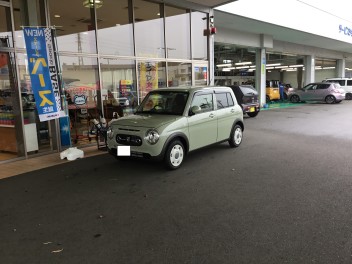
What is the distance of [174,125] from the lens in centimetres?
565

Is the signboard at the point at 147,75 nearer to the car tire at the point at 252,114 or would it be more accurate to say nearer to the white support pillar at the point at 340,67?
the car tire at the point at 252,114

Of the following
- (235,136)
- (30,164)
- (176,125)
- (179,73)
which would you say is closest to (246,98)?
(179,73)

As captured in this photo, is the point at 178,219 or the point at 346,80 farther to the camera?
the point at 346,80

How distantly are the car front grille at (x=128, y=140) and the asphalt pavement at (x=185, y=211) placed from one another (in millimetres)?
565

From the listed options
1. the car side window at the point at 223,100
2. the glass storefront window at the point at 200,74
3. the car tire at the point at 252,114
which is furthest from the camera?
the car tire at the point at 252,114

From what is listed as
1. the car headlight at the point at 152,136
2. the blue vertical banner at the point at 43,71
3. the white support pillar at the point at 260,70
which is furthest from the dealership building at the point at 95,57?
the white support pillar at the point at 260,70

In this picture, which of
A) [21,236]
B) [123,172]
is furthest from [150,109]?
[21,236]

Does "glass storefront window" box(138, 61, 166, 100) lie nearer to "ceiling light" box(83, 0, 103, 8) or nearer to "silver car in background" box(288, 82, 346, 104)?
"ceiling light" box(83, 0, 103, 8)

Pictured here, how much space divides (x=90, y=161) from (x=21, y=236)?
334 centimetres

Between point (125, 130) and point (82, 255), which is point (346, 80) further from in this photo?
point (82, 255)

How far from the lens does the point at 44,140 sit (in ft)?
24.5

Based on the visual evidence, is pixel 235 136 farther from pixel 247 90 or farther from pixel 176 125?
pixel 247 90

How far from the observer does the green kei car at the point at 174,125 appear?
5488mm

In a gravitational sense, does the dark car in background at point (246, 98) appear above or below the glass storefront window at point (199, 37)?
below
